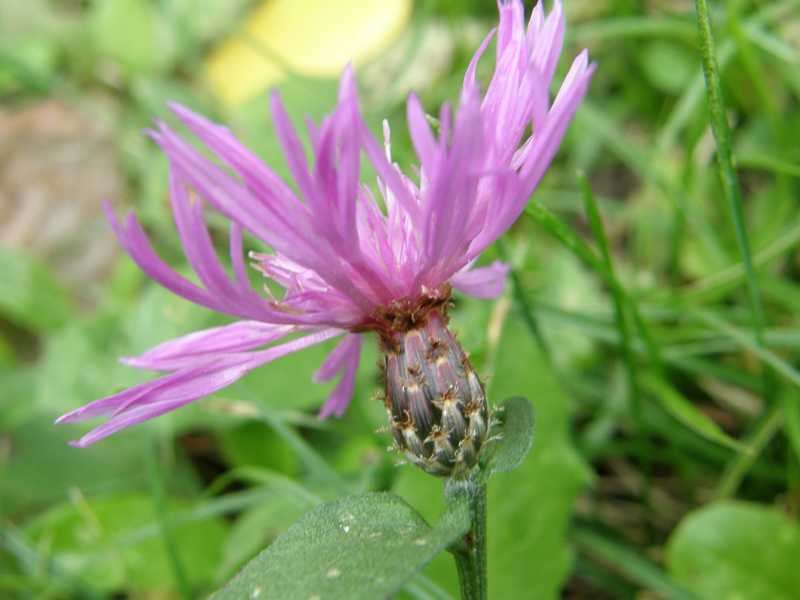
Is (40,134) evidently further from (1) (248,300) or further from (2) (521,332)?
(1) (248,300)

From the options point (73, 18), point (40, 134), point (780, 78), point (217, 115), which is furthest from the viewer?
point (73, 18)

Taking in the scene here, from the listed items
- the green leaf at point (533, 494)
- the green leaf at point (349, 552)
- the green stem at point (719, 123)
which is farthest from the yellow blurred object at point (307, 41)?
the green leaf at point (349, 552)

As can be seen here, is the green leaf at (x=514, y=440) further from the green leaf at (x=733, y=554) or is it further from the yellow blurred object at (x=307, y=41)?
the yellow blurred object at (x=307, y=41)

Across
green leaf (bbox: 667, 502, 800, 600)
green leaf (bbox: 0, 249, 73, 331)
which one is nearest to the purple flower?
green leaf (bbox: 667, 502, 800, 600)

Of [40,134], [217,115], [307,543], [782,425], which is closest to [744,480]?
[782,425]

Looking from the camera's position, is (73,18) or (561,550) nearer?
(561,550)

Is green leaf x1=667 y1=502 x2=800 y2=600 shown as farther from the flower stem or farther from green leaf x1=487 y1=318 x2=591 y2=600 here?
the flower stem

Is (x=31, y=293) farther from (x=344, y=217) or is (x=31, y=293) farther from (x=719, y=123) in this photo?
(x=719, y=123)
